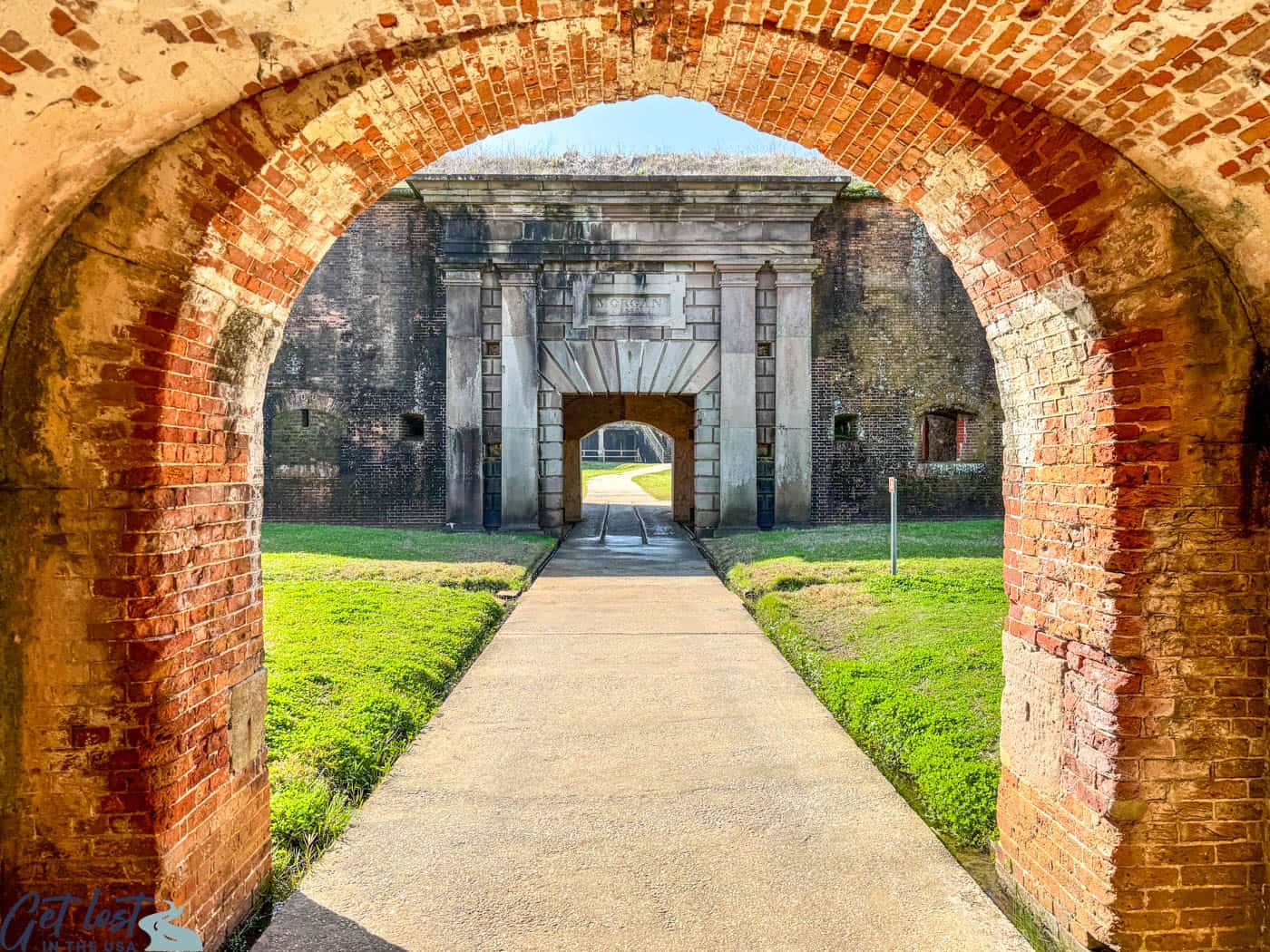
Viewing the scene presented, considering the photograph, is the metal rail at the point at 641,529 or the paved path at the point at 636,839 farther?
the metal rail at the point at 641,529

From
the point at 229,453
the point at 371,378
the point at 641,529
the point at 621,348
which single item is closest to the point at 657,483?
the point at 641,529

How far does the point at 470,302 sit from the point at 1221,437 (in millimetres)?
14228

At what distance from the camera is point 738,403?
1560 centimetres

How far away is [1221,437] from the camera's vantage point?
2.85m

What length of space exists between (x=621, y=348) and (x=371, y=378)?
521 centimetres

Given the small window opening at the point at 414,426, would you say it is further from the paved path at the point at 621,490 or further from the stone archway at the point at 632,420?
the paved path at the point at 621,490

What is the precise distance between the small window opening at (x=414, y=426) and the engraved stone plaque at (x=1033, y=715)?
13976 millimetres

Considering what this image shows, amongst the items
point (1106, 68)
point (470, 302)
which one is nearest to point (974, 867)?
point (1106, 68)

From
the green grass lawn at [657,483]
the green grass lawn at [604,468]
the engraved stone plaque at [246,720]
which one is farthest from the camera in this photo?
the green grass lawn at [604,468]

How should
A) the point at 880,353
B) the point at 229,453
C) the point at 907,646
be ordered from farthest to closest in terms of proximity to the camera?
1. the point at 880,353
2. the point at 907,646
3. the point at 229,453

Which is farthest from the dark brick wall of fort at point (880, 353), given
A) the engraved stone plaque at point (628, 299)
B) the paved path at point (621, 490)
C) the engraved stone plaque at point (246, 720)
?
the engraved stone plaque at point (246, 720)

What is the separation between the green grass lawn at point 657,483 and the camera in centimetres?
3325

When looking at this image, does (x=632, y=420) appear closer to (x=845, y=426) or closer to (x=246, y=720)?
(x=845, y=426)

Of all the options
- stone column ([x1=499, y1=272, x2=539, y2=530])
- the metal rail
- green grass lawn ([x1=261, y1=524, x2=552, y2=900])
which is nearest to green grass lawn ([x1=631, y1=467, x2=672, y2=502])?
the metal rail
